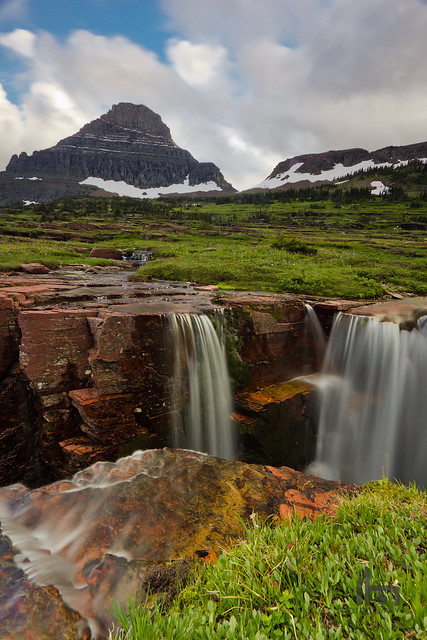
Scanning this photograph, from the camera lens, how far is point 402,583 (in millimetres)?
2578

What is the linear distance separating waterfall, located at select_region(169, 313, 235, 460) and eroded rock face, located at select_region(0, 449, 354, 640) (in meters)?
3.93

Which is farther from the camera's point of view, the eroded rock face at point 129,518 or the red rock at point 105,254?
the red rock at point 105,254

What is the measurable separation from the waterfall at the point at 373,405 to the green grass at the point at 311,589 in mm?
9473

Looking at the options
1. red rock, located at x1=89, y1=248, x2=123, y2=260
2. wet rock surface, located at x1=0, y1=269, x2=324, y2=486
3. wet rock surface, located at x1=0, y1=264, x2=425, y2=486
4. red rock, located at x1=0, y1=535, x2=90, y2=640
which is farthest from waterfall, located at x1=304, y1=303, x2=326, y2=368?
red rock, located at x1=89, y1=248, x2=123, y2=260

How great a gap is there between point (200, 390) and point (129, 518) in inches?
245

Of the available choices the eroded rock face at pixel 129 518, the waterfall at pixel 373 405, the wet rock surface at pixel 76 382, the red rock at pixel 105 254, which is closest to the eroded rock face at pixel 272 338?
the waterfall at pixel 373 405

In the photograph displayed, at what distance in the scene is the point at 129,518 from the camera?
4910 mm

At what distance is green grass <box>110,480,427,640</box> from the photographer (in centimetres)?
238

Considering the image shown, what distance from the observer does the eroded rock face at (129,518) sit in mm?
3764

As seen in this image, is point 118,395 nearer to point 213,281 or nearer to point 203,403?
point 203,403

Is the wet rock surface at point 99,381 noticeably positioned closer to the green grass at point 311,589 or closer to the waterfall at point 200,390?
the waterfall at point 200,390

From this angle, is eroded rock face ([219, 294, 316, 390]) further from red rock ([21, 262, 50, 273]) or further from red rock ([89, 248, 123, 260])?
red rock ([89, 248, 123, 260])

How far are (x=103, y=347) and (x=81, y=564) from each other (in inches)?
233

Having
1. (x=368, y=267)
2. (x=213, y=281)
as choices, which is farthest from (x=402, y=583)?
(x=368, y=267)
